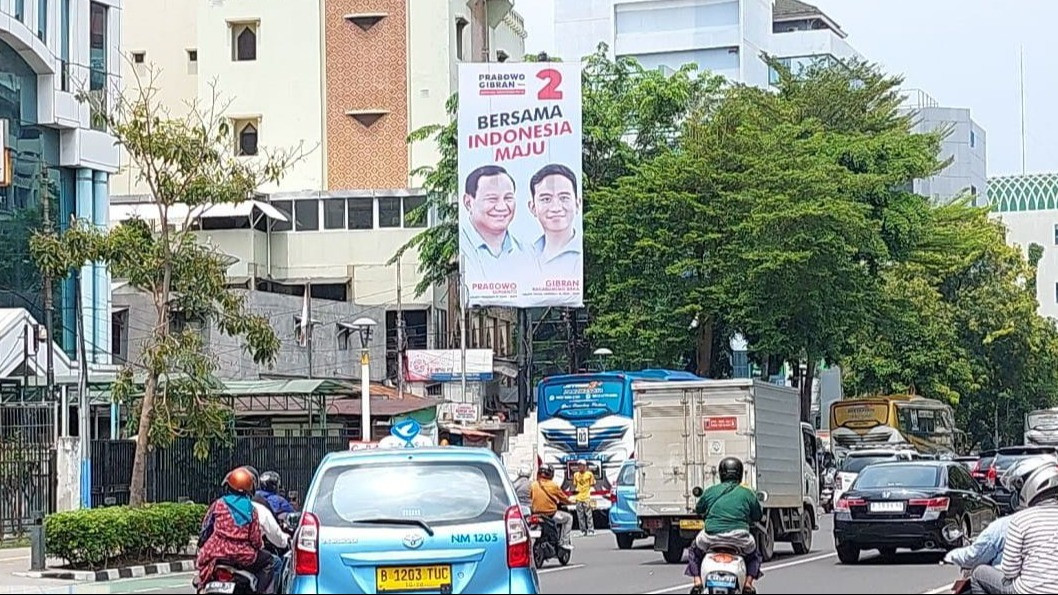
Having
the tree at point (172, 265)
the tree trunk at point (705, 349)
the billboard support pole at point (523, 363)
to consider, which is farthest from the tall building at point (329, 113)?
the tree at point (172, 265)

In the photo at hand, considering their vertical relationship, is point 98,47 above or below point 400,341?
above

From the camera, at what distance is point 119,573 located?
2236 centimetres

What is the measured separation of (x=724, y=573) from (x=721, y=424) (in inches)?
465

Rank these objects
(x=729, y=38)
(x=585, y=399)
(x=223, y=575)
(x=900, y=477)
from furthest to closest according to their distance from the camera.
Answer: (x=729, y=38) < (x=585, y=399) < (x=900, y=477) < (x=223, y=575)

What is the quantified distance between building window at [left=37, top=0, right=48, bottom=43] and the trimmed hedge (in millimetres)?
15966

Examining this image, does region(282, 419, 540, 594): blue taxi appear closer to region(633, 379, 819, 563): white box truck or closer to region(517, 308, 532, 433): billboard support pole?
region(633, 379, 819, 563): white box truck

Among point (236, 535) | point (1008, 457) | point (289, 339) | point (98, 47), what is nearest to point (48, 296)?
point (98, 47)

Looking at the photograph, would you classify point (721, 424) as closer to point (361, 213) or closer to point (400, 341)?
point (400, 341)

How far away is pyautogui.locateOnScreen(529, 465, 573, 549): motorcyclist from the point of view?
A: 2431 cm

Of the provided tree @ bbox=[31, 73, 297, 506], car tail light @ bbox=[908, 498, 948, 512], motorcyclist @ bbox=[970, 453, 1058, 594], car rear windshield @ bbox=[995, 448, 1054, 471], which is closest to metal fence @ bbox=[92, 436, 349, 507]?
tree @ bbox=[31, 73, 297, 506]

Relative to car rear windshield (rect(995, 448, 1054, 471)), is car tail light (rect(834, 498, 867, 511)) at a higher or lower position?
higher

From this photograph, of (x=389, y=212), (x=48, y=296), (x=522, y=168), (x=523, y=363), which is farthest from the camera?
(x=389, y=212)

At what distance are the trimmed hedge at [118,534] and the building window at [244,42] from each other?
3888 centimetres

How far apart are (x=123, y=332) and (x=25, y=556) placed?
19391 mm
